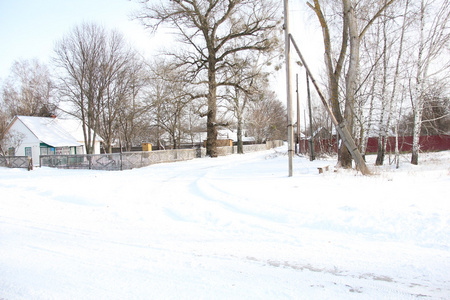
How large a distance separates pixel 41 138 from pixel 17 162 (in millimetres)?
9699

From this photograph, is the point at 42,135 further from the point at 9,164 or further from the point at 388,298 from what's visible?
the point at 388,298

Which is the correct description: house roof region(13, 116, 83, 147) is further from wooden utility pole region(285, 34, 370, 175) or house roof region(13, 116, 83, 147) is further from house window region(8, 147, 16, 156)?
wooden utility pole region(285, 34, 370, 175)

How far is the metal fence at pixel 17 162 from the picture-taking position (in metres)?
21.4

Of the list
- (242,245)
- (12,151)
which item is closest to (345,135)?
(242,245)

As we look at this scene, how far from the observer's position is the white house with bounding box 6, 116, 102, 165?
3048cm

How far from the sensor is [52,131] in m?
33.2

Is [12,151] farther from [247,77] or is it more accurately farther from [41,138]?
[247,77]

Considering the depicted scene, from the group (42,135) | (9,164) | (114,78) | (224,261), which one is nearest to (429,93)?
(224,261)

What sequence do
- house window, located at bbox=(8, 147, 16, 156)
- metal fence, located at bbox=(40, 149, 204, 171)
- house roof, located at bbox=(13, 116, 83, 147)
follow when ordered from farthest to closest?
house roof, located at bbox=(13, 116, 83, 147)
house window, located at bbox=(8, 147, 16, 156)
metal fence, located at bbox=(40, 149, 204, 171)

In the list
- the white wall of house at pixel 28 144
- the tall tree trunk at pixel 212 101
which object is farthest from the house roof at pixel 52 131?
the tall tree trunk at pixel 212 101

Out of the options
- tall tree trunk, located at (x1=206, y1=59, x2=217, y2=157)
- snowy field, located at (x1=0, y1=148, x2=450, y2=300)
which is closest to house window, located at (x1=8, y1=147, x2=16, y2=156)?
tall tree trunk, located at (x1=206, y1=59, x2=217, y2=157)

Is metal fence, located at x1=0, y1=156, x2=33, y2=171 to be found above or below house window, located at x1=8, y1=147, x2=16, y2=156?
below

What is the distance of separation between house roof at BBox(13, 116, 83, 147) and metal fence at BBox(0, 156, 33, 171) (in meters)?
8.22

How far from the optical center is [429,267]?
3264 millimetres
